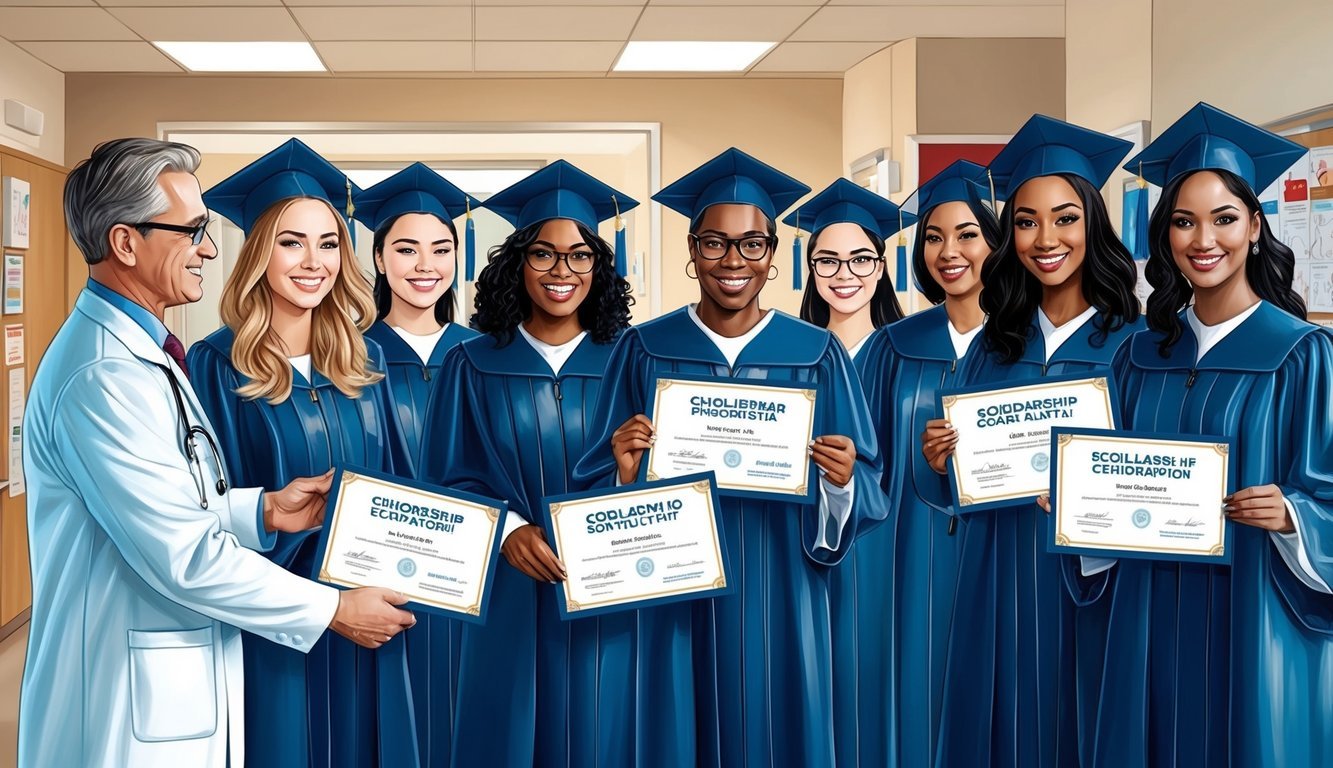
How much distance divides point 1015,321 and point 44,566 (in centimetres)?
221

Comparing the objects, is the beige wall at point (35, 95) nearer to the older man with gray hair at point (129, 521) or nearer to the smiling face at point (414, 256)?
the smiling face at point (414, 256)

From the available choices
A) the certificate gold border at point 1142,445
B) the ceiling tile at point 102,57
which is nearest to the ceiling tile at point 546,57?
the ceiling tile at point 102,57

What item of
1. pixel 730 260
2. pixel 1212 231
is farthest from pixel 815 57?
pixel 1212 231

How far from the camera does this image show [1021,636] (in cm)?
272

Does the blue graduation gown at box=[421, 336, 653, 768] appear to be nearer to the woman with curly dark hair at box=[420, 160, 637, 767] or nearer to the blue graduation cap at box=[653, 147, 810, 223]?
the woman with curly dark hair at box=[420, 160, 637, 767]

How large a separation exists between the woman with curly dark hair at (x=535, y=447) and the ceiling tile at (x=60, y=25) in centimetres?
435

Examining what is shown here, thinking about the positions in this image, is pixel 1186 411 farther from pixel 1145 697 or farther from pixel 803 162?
pixel 803 162

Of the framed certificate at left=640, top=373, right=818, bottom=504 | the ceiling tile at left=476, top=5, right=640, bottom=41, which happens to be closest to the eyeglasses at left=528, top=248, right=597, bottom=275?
the framed certificate at left=640, top=373, right=818, bottom=504

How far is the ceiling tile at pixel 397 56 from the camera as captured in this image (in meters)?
6.52

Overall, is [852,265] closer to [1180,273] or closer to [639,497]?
[1180,273]

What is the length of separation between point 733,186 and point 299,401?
1.09 metres

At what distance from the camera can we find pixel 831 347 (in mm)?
2561

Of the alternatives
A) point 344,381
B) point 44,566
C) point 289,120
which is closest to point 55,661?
point 44,566

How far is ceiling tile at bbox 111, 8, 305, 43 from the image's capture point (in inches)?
225
